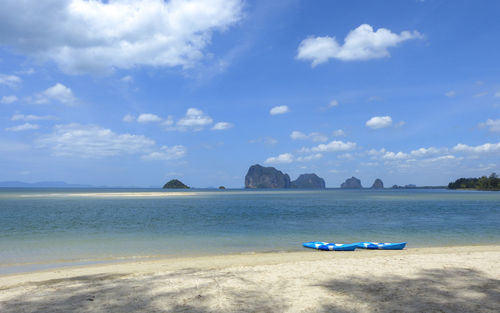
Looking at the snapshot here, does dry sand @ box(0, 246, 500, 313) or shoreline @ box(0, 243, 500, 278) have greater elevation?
dry sand @ box(0, 246, 500, 313)

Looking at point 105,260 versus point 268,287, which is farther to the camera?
point 105,260

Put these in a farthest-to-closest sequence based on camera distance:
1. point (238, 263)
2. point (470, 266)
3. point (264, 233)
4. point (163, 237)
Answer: point (264, 233), point (163, 237), point (238, 263), point (470, 266)

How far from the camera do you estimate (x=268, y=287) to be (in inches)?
400

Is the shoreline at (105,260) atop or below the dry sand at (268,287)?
below

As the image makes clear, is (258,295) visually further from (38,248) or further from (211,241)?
(38,248)

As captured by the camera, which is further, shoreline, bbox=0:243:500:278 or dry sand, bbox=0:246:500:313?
shoreline, bbox=0:243:500:278

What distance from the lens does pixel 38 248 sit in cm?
2058

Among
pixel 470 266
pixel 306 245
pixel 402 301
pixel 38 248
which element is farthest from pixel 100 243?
pixel 470 266

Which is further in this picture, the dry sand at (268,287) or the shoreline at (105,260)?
the shoreline at (105,260)

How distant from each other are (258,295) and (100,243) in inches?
685

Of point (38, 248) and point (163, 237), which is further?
point (163, 237)

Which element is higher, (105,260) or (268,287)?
(268,287)

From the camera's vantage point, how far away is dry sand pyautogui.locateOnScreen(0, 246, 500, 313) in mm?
8391

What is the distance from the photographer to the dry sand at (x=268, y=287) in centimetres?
839
